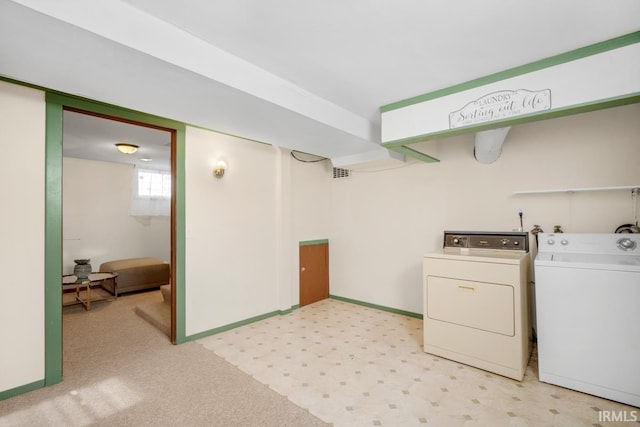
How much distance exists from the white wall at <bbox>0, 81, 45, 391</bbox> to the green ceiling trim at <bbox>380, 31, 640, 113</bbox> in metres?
3.01

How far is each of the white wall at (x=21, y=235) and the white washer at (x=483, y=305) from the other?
11.0 ft

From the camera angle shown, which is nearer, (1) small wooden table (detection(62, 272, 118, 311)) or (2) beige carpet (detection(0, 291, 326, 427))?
(2) beige carpet (detection(0, 291, 326, 427))

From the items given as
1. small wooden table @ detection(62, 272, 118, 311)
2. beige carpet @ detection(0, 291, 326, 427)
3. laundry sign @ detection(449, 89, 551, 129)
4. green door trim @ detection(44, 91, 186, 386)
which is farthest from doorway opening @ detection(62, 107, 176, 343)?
laundry sign @ detection(449, 89, 551, 129)

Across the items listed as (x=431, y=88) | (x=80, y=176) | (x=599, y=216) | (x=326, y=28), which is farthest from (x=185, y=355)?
(x=80, y=176)

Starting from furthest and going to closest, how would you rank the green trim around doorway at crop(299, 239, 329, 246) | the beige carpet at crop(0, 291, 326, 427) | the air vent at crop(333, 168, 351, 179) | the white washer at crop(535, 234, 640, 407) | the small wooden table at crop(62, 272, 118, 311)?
the air vent at crop(333, 168, 351, 179) < the green trim around doorway at crop(299, 239, 329, 246) < the small wooden table at crop(62, 272, 118, 311) < the white washer at crop(535, 234, 640, 407) < the beige carpet at crop(0, 291, 326, 427)

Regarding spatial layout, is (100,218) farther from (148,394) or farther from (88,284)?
(148,394)

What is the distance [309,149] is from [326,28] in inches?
75.0

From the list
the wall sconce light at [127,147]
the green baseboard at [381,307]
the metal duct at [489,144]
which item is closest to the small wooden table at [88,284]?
the wall sconce light at [127,147]

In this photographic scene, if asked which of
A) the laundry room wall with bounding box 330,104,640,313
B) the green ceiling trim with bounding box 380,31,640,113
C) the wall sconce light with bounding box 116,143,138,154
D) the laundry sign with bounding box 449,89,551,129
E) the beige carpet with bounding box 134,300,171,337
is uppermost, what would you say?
the wall sconce light with bounding box 116,143,138,154

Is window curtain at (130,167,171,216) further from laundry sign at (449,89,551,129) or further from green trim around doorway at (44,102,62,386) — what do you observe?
laundry sign at (449,89,551,129)

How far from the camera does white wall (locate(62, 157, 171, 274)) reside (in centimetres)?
575

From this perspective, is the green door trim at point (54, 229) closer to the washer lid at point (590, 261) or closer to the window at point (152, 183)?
the washer lid at point (590, 261)

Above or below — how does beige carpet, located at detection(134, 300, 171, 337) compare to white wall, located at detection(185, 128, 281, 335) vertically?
below

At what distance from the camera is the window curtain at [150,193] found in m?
6.52
